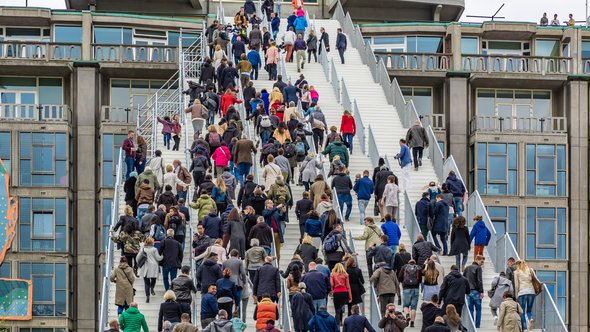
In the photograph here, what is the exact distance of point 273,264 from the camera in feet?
135

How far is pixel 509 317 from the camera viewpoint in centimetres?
3919

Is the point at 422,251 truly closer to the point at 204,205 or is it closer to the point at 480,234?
the point at 480,234

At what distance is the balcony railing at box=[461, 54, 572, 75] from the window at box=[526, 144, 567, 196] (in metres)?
2.97

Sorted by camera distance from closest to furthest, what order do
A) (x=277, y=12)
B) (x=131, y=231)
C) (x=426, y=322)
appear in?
(x=426, y=322) → (x=131, y=231) → (x=277, y=12)

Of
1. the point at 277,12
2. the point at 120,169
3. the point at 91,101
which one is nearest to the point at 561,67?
the point at 277,12

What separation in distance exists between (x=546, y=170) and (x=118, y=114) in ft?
52.7

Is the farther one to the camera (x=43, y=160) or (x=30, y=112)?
(x=30, y=112)

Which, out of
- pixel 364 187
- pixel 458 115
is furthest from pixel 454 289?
pixel 458 115

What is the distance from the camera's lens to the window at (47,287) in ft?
229

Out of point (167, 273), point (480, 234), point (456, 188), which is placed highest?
point (456, 188)

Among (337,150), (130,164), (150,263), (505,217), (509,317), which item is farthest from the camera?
(505,217)

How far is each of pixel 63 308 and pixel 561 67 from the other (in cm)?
2082

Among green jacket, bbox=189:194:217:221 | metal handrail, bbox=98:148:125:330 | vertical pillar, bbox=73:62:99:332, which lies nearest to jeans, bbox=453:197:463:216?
green jacket, bbox=189:194:217:221

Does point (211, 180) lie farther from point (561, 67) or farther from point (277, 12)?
point (561, 67)
